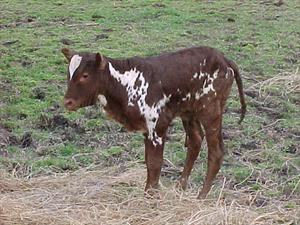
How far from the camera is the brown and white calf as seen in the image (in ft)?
18.4

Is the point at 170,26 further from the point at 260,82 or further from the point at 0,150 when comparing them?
the point at 0,150

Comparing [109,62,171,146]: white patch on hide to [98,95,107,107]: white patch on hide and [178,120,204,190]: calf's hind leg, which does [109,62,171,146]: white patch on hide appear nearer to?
[98,95,107,107]: white patch on hide

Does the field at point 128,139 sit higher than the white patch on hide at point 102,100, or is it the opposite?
the white patch on hide at point 102,100

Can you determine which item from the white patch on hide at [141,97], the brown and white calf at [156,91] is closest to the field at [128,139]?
the brown and white calf at [156,91]

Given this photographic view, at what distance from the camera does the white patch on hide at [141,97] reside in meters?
5.70

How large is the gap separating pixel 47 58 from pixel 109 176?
4321mm

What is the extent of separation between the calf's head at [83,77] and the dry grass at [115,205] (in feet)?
2.38

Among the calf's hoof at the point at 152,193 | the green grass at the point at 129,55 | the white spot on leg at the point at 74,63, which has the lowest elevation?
the green grass at the point at 129,55

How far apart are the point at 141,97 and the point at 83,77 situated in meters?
0.43

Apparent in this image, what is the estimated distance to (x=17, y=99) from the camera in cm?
875

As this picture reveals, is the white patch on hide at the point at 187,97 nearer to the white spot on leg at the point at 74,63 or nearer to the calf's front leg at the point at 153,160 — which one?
the calf's front leg at the point at 153,160

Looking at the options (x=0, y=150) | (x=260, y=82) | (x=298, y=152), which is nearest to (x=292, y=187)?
(x=298, y=152)

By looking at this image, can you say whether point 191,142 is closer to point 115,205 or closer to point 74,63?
point 115,205

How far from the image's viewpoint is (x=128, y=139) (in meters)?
7.58
